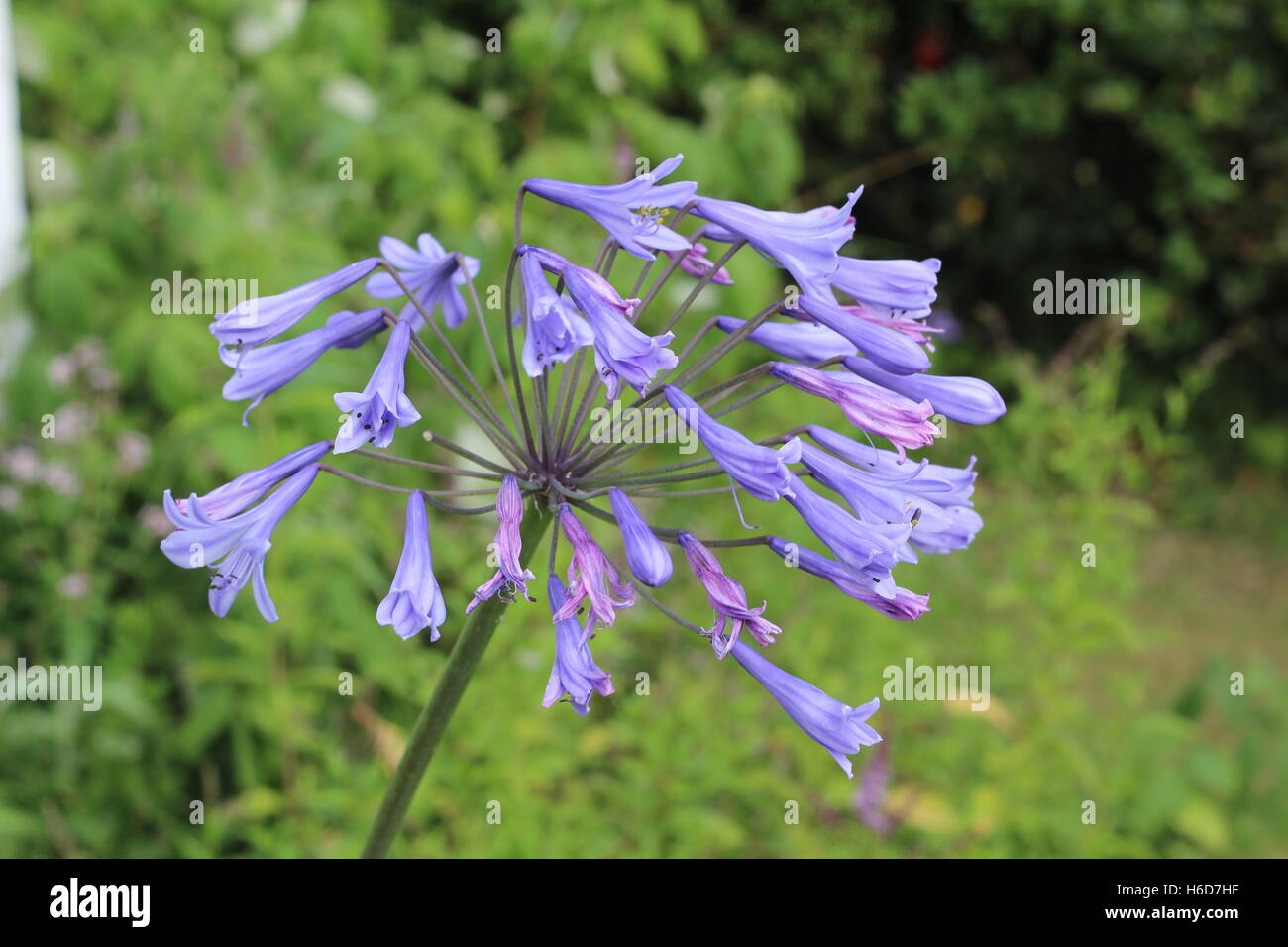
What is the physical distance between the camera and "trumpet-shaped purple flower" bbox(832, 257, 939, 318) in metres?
2.09

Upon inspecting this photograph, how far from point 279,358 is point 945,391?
116 centimetres

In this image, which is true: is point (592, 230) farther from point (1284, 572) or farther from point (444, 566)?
point (1284, 572)

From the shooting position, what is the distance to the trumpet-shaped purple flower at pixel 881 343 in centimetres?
197

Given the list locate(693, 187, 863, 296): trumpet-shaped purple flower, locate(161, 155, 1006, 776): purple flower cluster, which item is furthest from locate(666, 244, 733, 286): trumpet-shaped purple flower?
locate(693, 187, 863, 296): trumpet-shaped purple flower

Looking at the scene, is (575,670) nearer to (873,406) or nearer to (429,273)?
(873,406)

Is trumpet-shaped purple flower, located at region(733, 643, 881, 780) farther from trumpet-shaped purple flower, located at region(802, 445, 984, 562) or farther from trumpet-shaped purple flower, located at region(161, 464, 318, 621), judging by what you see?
trumpet-shaped purple flower, located at region(161, 464, 318, 621)

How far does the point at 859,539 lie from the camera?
1915 millimetres

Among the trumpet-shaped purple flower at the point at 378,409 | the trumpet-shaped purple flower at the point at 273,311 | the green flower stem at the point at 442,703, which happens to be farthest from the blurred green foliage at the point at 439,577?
the trumpet-shaped purple flower at the point at 378,409

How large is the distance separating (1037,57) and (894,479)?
1030 centimetres

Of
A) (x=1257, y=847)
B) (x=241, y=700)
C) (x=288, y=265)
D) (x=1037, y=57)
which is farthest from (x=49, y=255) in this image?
(x=1037, y=57)

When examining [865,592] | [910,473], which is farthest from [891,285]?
[865,592]

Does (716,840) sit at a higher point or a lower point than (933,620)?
lower
